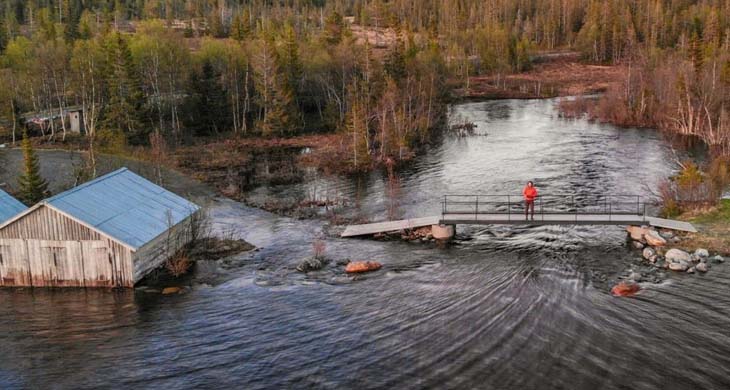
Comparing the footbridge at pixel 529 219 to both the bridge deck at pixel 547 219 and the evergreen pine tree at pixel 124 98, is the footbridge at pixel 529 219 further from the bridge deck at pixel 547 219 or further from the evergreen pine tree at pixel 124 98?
the evergreen pine tree at pixel 124 98

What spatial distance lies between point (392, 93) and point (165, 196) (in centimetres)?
3753

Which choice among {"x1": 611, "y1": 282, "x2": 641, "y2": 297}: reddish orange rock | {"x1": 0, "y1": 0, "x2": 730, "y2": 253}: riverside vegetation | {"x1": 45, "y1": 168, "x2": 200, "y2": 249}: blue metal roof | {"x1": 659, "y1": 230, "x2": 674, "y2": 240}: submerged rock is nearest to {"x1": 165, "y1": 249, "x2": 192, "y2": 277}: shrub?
{"x1": 45, "y1": 168, "x2": 200, "y2": 249}: blue metal roof

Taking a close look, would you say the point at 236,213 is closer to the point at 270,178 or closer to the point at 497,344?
the point at 270,178

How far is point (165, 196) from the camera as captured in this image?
42594 millimetres

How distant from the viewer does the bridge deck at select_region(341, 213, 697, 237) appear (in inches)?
1635

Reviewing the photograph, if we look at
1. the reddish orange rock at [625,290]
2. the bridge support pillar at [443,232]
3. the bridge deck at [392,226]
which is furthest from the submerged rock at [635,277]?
the bridge deck at [392,226]

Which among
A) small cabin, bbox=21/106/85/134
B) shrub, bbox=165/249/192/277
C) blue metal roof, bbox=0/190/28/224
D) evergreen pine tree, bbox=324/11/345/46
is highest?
evergreen pine tree, bbox=324/11/345/46

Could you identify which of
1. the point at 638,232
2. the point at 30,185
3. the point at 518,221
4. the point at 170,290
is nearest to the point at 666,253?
the point at 638,232

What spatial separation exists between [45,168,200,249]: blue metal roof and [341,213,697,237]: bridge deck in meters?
10.8

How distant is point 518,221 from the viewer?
42.1 metres

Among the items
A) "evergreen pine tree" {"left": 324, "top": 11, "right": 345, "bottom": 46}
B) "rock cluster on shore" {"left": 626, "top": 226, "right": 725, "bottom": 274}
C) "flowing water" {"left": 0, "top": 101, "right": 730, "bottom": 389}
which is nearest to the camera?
"flowing water" {"left": 0, "top": 101, "right": 730, "bottom": 389}

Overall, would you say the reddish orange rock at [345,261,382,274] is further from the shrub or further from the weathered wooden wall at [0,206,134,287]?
the weathered wooden wall at [0,206,134,287]

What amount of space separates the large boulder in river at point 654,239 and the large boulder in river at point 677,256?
1810 millimetres

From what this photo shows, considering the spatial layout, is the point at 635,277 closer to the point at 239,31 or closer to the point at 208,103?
the point at 208,103
